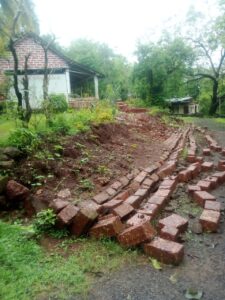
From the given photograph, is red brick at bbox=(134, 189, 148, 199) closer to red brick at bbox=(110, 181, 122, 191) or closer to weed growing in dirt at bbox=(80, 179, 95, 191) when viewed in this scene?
red brick at bbox=(110, 181, 122, 191)

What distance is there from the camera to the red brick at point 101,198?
143 inches

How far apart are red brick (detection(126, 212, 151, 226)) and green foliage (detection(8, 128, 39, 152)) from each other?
2235mm

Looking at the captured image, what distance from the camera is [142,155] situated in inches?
253

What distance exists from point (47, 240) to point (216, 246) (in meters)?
Answer: 1.80

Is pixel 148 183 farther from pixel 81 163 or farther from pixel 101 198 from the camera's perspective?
pixel 81 163

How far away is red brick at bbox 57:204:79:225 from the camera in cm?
300

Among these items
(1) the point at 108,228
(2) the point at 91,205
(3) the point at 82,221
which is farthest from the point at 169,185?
(3) the point at 82,221

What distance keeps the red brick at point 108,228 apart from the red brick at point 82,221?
0.24ft

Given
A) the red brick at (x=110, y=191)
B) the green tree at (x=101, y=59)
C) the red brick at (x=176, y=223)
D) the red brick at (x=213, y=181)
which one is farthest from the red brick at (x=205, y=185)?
the green tree at (x=101, y=59)

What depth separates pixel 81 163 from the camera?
478 centimetres

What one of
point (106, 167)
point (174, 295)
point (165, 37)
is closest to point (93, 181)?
point (106, 167)

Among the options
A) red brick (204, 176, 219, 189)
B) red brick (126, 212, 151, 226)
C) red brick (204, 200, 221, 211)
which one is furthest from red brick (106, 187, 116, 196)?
red brick (204, 176, 219, 189)

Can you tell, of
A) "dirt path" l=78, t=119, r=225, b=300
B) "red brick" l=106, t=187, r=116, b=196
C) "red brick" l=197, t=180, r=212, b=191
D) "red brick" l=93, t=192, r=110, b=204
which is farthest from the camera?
"red brick" l=197, t=180, r=212, b=191

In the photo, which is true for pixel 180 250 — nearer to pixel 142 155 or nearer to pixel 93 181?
pixel 93 181
